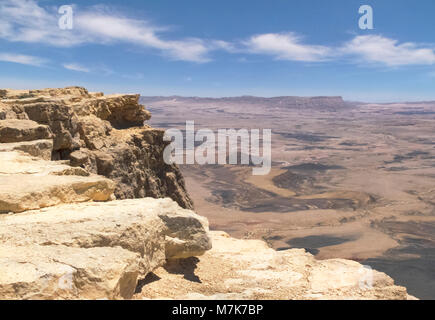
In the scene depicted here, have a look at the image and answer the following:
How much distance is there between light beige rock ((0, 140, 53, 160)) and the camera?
7.06 m

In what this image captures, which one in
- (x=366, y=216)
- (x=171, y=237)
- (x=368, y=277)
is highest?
(x=171, y=237)

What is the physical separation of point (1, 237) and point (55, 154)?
17.1ft

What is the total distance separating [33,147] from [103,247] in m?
4.24

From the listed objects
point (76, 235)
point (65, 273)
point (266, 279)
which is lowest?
point (266, 279)

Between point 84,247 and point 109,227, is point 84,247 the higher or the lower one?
the lower one

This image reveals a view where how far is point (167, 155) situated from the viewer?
13164mm

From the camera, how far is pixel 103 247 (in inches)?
156

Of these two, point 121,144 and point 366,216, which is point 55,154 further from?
point 366,216

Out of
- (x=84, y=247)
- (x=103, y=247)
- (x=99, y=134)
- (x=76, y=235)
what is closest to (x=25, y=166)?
(x=76, y=235)

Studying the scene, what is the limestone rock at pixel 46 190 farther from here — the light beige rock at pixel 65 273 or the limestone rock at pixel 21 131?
the limestone rock at pixel 21 131

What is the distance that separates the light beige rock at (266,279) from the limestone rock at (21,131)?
4277 millimetres

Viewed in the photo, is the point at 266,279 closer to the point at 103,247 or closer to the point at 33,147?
the point at 103,247

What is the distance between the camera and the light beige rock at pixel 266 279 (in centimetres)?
489
